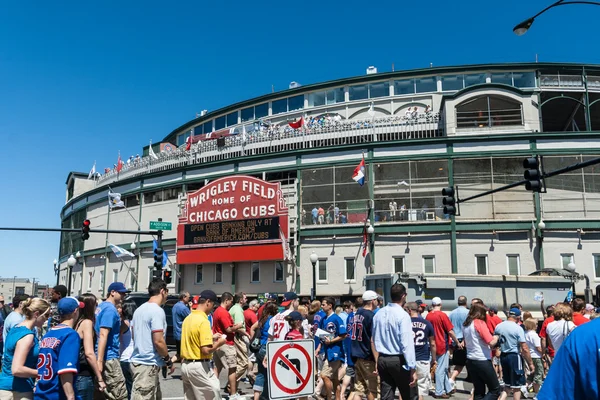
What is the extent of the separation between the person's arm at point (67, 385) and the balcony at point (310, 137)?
1074 inches

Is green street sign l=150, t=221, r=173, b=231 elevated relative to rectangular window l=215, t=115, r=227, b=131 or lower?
lower

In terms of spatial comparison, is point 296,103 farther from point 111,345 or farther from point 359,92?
point 111,345

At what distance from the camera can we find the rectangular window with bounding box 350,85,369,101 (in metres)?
41.0

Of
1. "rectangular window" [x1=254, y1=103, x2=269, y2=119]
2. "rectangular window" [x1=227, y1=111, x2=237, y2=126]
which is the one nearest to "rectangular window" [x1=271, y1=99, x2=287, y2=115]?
"rectangular window" [x1=254, y1=103, x2=269, y2=119]

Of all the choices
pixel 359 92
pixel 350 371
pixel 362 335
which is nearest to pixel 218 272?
pixel 359 92

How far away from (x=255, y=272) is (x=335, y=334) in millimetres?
23580

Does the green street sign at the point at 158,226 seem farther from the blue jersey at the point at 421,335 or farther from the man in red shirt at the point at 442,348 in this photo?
the blue jersey at the point at 421,335

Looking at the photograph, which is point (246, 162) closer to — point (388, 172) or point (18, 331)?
point (388, 172)

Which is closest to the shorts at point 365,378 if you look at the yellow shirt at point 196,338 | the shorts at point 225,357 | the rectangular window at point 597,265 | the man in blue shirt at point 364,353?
the man in blue shirt at point 364,353

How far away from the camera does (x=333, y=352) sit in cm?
1034

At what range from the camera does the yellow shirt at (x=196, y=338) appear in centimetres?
765

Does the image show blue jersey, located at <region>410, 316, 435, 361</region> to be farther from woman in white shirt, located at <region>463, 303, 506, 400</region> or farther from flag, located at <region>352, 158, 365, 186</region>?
flag, located at <region>352, 158, 365, 186</region>

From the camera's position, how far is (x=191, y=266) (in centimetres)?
3591

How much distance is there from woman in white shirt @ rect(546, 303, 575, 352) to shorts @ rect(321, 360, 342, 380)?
4.22 m
